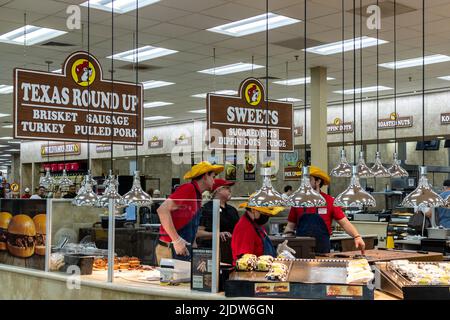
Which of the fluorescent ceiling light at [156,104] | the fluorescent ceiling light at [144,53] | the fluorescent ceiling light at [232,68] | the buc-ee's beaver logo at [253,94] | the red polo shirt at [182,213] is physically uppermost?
the fluorescent ceiling light at [144,53]

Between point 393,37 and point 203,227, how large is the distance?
6.27m

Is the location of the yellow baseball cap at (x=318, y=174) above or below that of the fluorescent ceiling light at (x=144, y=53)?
below

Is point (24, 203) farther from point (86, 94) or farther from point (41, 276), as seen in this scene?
point (86, 94)

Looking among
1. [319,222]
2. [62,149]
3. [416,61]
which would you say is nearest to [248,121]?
[319,222]

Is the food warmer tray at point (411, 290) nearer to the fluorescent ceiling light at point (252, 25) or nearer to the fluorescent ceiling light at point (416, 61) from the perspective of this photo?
the fluorescent ceiling light at point (252, 25)

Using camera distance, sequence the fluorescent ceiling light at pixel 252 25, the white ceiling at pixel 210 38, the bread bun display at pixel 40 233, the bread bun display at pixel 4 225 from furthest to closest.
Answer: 1. the fluorescent ceiling light at pixel 252 25
2. the white ceiling at pixel 210 38
3. the bread bun display at pixel 4 225
4. the bread bun display at pixel 40 233

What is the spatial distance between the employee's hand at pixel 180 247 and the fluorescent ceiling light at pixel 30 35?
5608 millimetres

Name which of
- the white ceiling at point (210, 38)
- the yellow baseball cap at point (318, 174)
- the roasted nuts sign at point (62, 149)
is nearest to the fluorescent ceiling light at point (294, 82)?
the white ceiling at point (210, 38)

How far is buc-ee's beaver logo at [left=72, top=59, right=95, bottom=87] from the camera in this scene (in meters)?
7.21

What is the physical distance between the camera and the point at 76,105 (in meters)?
7.18

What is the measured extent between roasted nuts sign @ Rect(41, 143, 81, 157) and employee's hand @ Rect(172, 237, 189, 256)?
19792mm

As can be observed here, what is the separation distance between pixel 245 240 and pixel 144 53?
636 cm

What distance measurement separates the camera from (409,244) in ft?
33.1

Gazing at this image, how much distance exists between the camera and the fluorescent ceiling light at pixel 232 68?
1189 centimetres
